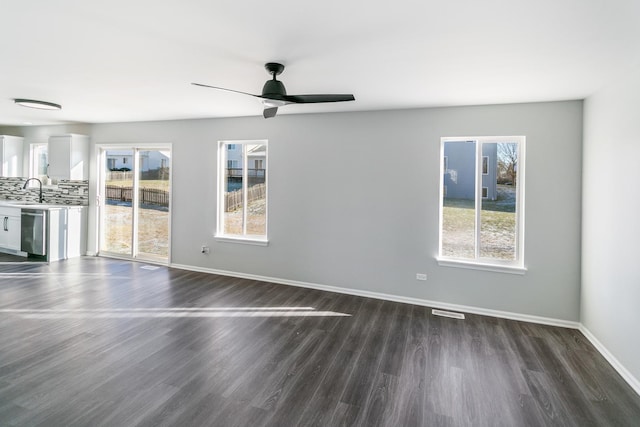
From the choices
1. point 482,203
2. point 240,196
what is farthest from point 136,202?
point 482,203

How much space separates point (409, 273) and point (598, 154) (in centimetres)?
240

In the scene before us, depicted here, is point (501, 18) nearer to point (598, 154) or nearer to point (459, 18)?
point (459, 18)

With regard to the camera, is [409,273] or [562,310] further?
[409,273]

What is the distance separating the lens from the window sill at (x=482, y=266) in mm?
3840

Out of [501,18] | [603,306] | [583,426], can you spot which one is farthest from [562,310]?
[501,18]

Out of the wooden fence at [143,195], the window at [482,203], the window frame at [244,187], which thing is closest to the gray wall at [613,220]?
the window at [482,203]

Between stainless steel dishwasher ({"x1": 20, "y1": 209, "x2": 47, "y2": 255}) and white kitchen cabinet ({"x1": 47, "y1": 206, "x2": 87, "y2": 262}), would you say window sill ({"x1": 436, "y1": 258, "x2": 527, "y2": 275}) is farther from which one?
stainless steel dishwasher ({"x1": 20, "y1": 209, "x2": 47, "y2": 255})

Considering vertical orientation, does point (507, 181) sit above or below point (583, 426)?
above

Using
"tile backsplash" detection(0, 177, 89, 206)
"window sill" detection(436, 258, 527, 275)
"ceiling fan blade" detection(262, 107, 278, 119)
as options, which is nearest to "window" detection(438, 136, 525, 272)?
"window sill" detection(436, 258, 527, 275)

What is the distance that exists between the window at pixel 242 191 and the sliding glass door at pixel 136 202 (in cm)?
108

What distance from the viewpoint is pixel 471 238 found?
4.19 meters

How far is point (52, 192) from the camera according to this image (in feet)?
22.2

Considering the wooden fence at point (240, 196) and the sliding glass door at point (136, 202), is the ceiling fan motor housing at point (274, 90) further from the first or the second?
the sliding glass door at point (136, 202)

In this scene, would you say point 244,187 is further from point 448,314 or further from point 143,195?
point 448,314
